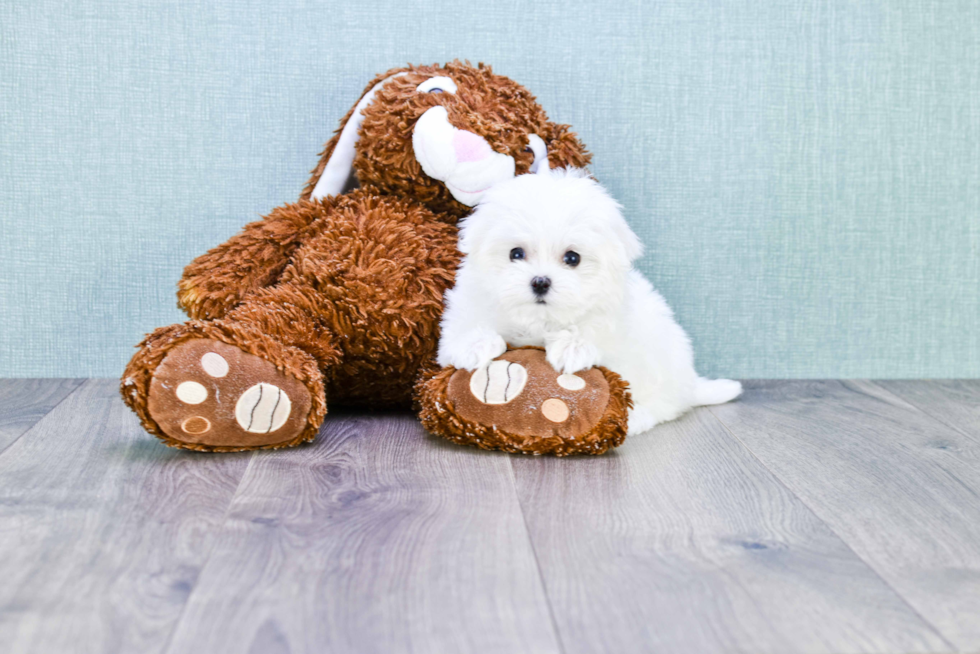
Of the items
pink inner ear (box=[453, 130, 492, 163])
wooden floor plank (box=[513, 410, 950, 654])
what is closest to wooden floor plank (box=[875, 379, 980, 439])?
wooden floor plank (box=[513, 410, 950, 654])

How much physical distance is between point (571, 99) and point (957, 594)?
1101 millimetres

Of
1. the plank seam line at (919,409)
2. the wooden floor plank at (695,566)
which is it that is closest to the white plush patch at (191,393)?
the wooden floor plank at (695,566)

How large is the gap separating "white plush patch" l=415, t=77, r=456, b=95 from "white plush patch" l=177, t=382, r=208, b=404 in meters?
0.56

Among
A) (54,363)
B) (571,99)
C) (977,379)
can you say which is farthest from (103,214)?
(977,379)

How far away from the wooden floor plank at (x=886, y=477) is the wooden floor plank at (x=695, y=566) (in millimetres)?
32

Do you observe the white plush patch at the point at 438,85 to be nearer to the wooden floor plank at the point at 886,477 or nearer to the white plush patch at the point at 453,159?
the white plush patch at the point at 453,159

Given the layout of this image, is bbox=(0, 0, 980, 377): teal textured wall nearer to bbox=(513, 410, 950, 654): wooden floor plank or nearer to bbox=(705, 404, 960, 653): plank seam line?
bbox=(705, 404, 960, 653): plank seam line

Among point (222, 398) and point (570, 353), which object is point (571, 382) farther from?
point (222, 398)

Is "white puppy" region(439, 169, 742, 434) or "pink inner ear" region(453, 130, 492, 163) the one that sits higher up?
"pink inner ear" region(453, 130, 492, 163)

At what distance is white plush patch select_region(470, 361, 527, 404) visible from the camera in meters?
1.13

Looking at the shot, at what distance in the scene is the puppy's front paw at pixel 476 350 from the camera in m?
1.16

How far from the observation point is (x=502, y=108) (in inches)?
52.7

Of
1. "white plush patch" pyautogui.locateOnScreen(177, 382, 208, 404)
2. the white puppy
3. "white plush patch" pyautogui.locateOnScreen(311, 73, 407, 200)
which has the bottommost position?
"white plush patch" pyautogui.locateOnScreen(177, 382, 208, 404)

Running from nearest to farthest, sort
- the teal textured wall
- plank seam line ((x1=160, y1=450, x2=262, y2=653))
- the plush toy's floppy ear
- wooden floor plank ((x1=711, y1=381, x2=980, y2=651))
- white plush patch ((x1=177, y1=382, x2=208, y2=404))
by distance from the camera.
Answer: plank seam line ((x1=160, y1=450, x2=262, y2=653))
wooden floor plank ((x1=711, y1=381, x2=980, y2=651))
white plush patch ((x1=177, y1=382, x2=208, y2=404))
the plush toy's floppy ear
the teal textured wall
